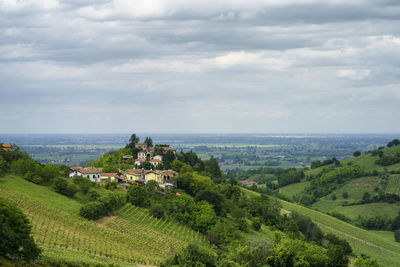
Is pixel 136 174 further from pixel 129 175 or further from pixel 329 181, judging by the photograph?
pixel 329 181

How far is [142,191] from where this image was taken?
7600cm

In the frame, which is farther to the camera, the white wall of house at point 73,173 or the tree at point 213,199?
the white wall of house at point 73,173

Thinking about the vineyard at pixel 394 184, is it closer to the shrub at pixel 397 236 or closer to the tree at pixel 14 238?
the shrub at pixel 397 236

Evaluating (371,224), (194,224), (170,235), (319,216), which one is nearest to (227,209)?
(194,224)

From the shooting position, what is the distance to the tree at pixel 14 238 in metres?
31.9

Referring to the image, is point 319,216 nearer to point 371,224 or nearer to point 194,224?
point 371,224

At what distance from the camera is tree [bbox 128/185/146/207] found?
7481 centimetres

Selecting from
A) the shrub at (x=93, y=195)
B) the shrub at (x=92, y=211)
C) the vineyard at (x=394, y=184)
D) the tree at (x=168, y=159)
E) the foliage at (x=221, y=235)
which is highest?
the tree at (x=168, y=159)

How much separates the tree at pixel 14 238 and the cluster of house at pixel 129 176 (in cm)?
5286

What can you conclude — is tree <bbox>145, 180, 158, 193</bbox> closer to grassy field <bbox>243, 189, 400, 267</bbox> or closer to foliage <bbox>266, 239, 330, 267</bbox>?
foliage <bbox>266, 239, 330, 267</bbox>

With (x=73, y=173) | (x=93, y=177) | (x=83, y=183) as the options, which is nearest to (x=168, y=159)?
(x=93, y=177)

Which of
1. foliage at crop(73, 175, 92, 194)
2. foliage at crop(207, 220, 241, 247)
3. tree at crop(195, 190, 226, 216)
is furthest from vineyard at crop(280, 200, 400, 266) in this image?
foliage at crop(73, 175, 92, 194)

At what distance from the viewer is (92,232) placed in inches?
2207

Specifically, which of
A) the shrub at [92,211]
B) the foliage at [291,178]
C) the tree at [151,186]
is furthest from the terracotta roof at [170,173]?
the foliage at [291,178]
